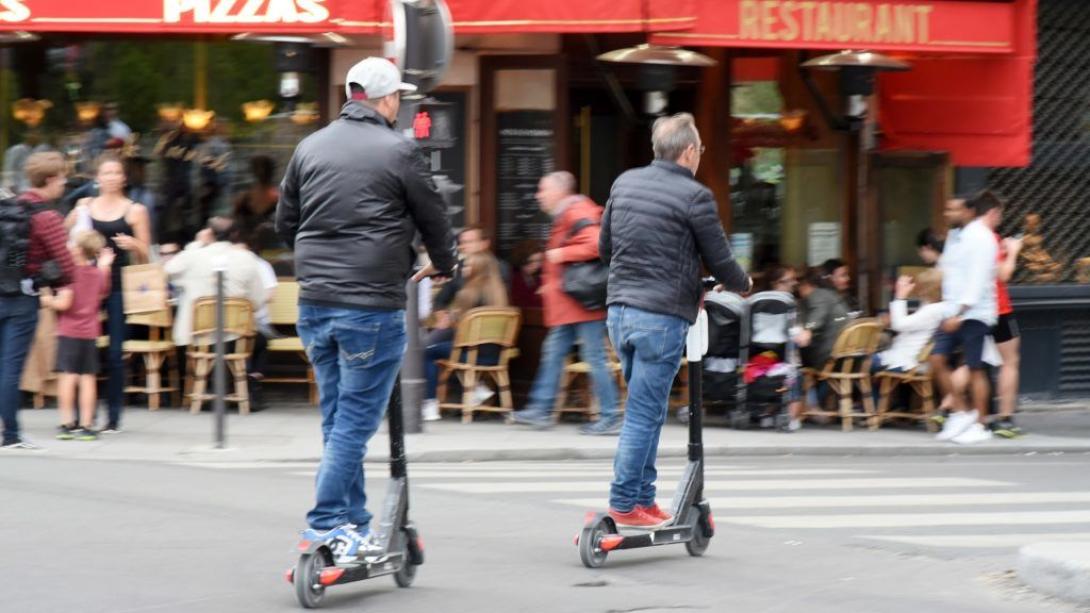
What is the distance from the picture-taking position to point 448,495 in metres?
8.97

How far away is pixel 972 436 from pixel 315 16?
5.82 m

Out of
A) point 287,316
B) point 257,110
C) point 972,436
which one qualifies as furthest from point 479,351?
point 972,436

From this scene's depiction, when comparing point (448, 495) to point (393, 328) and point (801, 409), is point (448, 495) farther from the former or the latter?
point (801, 409)

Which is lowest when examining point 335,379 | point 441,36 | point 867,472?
point 867,472

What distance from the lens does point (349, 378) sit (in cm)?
602

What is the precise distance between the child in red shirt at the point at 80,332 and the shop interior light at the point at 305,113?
3.15 metres

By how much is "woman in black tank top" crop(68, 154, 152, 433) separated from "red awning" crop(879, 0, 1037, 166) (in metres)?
6.60

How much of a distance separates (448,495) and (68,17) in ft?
18.6

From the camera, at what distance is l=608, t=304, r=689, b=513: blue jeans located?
6.91 metres

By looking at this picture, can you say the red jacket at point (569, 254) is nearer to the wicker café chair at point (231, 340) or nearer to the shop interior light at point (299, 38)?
the shop interior light at point (299, 38)

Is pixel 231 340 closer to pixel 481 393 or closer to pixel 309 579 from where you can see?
pixel 481 393

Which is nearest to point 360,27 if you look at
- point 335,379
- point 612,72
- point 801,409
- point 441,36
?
point 441,36

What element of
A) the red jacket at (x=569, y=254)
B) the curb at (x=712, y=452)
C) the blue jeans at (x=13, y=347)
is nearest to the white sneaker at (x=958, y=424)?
the curb at (x=712, y=452)

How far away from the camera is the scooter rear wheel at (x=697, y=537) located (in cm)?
722
